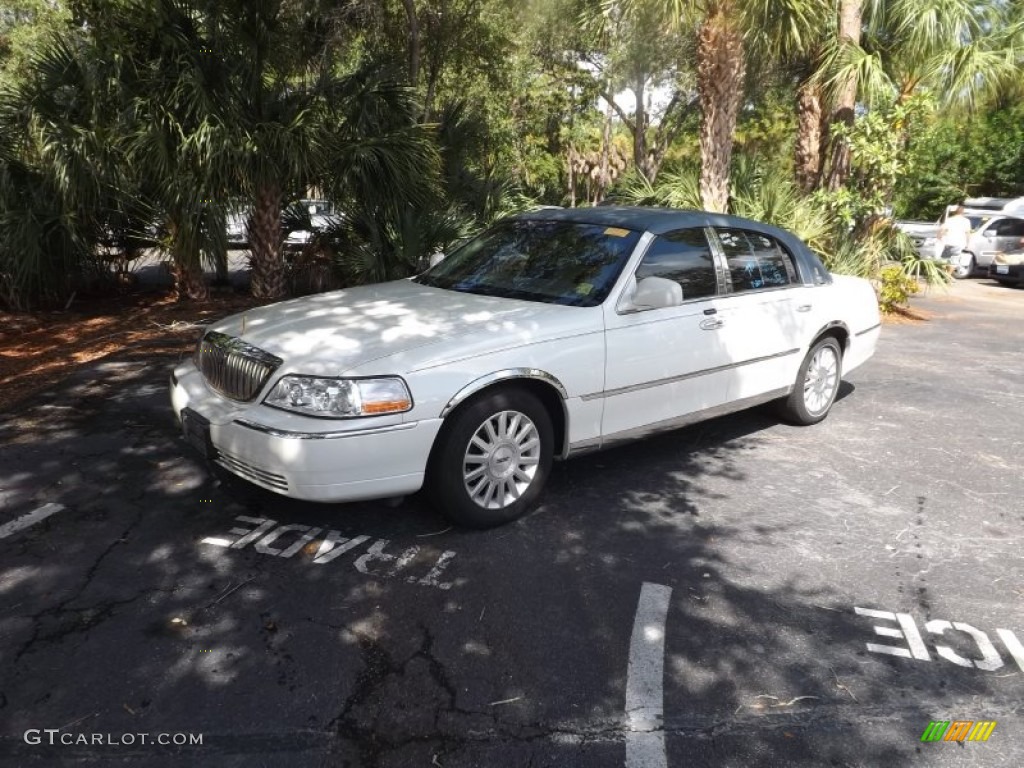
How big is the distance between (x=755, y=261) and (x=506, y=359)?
2.43 meters

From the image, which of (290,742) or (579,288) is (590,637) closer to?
(290,742)

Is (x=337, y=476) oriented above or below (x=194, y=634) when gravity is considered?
above

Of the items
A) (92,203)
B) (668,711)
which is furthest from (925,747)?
(92,203)

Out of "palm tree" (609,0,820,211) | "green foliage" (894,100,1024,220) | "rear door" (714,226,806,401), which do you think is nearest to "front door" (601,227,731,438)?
"rear door" (714,226,806,401)

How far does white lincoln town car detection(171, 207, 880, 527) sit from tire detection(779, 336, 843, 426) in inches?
4.0

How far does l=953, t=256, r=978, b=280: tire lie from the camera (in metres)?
19.4

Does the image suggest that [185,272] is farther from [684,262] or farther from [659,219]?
[684,262]

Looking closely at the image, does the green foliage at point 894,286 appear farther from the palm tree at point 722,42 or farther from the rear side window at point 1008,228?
the rear side window at point 1008,228

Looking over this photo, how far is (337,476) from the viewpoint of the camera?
3668mm

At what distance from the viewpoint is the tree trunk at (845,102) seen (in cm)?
1142

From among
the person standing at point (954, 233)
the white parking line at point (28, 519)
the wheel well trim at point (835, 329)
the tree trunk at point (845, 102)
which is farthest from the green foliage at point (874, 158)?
the white parking line at point (28, 519)

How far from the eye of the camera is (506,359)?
13.1ft

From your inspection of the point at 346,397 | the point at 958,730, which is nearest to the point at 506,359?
the point at 346,397

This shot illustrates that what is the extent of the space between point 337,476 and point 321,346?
685mm
